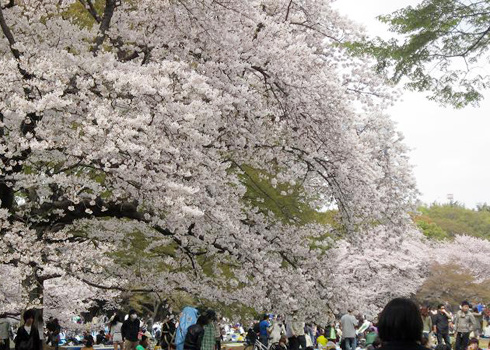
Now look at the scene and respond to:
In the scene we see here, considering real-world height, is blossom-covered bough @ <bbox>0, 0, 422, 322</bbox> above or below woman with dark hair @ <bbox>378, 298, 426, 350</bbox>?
above

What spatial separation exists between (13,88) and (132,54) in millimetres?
3262

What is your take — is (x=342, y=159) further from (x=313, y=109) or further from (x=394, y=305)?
(x=394, y=305)

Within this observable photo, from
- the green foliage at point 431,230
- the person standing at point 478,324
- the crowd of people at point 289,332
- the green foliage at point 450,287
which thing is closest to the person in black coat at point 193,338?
the crowd of people at point 289,332

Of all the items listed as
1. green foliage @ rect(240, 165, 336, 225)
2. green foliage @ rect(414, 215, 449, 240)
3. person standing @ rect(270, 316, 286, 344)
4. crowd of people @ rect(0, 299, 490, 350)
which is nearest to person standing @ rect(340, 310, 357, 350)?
crowd of people @ rect(0, 299, 490, 350)

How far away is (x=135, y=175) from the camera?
32.7 feet

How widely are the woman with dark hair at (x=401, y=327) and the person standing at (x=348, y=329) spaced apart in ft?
44.0

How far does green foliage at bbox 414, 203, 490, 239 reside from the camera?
76.6 m

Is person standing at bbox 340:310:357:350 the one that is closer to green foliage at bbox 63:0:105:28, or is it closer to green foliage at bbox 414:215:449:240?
green foliage at bbox 63:0:105:28

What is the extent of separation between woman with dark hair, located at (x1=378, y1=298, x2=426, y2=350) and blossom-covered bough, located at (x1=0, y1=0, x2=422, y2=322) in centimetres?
616

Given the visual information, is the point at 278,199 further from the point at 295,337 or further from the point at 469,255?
the point at 469,255

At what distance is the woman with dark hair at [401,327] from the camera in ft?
11.1

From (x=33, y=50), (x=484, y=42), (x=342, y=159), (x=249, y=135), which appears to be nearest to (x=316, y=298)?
(x=342, y=159)

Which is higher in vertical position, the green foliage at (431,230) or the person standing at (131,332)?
the green foliage at (431,230)

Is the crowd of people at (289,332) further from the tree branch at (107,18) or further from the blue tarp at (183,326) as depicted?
the tree branch at (107,18)
